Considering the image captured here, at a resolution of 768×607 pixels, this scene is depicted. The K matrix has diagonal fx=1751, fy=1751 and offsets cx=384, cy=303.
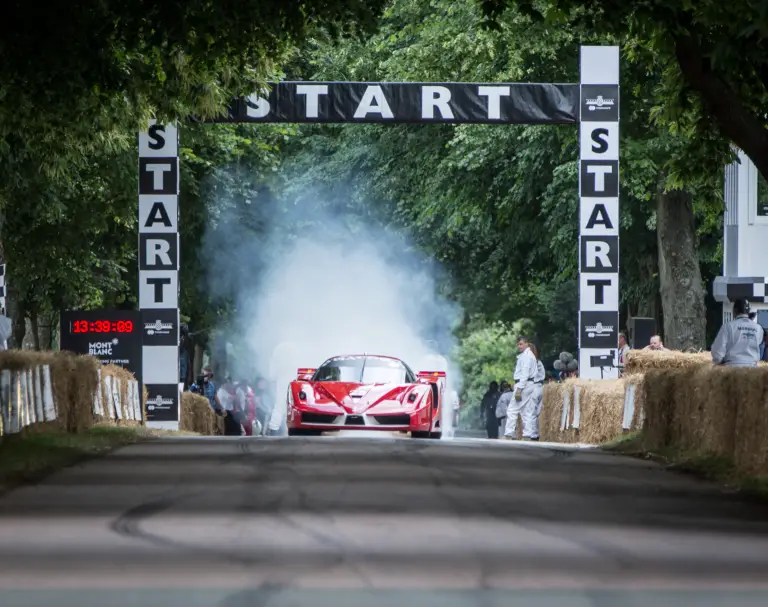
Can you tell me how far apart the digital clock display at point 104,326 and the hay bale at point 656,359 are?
289 inches

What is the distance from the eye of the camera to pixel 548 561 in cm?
880

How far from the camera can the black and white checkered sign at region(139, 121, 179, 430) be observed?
27.1 m

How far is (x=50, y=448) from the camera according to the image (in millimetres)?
17328

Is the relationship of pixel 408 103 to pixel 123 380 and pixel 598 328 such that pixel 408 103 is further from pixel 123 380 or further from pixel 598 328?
pixel 123 380

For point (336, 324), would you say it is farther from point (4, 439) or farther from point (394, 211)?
point (4, 439)

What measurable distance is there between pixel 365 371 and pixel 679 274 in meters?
11.1

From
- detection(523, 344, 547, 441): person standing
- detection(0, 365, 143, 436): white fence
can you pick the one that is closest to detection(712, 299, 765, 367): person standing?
detection(0, 365, 143, 436): white fence

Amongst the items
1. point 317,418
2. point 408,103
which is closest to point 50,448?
point 317,418

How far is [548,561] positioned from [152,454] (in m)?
9.70

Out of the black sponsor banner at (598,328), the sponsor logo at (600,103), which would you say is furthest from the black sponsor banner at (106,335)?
the sponsor logo at (600,103)

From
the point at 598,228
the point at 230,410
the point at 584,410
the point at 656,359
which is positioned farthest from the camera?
the point at 230,410

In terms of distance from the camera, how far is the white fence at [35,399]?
17.0 m

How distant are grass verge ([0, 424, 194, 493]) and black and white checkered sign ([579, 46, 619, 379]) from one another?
8.05 m

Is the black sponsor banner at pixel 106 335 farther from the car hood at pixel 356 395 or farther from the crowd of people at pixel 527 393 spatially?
the crowd of people at pixel 527 393
